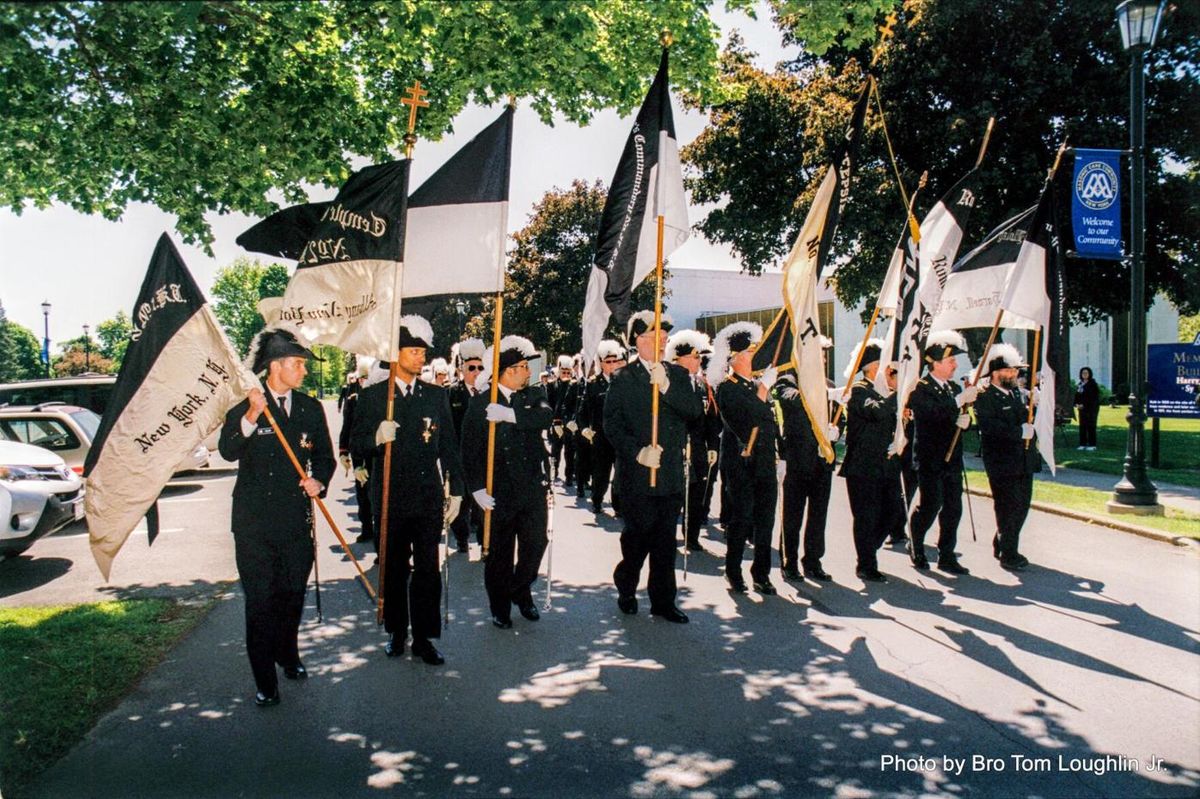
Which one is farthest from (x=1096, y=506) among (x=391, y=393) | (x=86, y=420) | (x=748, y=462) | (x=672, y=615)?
(x=86, y=420)

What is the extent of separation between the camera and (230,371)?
518 centimetres

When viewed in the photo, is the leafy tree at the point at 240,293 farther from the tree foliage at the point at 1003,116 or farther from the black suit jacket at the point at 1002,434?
the black suit jacket at the point at 1002,434

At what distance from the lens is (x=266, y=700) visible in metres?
4.97

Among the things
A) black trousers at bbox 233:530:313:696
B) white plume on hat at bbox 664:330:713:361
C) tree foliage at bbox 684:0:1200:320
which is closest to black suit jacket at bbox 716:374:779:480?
white plume on hat at bbox 664:330:713:361

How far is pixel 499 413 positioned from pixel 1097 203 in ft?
A: 29.9

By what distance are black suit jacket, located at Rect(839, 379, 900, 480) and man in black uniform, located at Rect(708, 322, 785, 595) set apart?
99cm

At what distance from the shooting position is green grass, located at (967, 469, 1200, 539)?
977 centimetres

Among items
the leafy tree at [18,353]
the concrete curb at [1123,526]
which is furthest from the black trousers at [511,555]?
the leafy tree at [18,353]

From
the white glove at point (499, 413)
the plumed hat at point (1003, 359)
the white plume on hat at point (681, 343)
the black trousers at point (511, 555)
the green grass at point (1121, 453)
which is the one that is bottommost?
the green grass at point (1121, 453)

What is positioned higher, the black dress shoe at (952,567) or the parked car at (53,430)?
the parked car at (53,430)

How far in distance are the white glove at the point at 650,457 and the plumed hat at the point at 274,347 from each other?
8.12ft

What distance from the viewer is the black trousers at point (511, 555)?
6.53 m

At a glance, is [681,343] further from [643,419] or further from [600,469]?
[600,469]

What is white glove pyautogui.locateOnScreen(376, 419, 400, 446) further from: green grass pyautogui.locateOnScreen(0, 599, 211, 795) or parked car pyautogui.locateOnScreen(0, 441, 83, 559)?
parked car pyautogui.locateOnScreen(0, 441, 83, 559)
